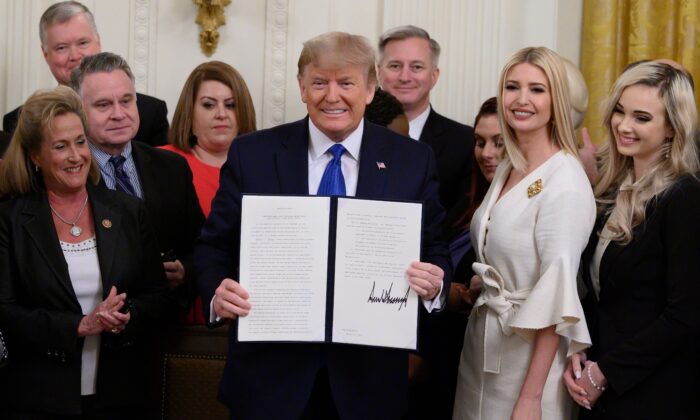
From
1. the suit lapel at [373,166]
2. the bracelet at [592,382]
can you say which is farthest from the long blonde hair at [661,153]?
the suit lapel at [373,166]

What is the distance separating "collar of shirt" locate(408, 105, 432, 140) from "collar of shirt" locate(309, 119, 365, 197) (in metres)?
1.95

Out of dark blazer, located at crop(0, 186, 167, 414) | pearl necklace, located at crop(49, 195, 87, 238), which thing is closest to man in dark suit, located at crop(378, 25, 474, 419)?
dark blazer, located at crop(0, 186, 167, 414)

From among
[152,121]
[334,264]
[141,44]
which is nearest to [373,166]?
[334,264]

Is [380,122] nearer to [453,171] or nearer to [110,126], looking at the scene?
[453,171]

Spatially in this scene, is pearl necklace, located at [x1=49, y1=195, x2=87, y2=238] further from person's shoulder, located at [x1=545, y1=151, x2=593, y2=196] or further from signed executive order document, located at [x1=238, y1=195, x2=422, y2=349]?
person's shoulder, located at [x1=545, y1=151, x2=593, y2=196]

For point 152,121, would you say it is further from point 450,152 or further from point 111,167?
point 450,152

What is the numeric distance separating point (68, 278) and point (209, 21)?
261cm

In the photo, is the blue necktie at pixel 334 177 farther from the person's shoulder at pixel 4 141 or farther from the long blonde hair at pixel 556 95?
the person's shoulder at pixel 4 141

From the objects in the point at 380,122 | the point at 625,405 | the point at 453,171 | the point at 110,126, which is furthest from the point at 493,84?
the point at 625,405

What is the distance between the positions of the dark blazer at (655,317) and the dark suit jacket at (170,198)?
1791 mm

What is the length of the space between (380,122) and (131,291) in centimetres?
128

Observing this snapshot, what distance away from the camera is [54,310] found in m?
3.96

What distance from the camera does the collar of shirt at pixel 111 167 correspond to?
460 centimetres

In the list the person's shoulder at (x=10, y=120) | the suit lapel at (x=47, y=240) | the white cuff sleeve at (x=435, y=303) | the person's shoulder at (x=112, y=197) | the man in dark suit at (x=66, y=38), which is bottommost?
the white cuff sleeve at (x=435, y=303)
